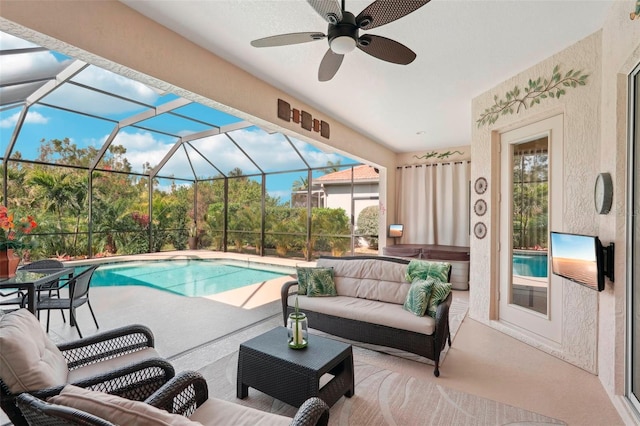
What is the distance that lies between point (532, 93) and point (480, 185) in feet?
4.07

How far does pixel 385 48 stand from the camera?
2240 mm

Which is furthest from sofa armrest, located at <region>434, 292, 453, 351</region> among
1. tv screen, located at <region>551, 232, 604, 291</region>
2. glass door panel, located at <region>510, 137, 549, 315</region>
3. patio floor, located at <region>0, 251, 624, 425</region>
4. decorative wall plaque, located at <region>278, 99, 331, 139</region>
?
decorative wall plaque, located at <region>278, 99, 331, 139</region>

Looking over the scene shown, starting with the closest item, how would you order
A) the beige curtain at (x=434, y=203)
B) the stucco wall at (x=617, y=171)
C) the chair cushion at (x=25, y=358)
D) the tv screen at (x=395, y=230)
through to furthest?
the chair cushion at (x=25, y=358)
the stucco wall at (x=617, y=171)
the beige curtain at (x=434, y=203)
the tv screen at (x=395, y=230)

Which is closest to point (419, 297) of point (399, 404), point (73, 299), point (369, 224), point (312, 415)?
point (399, 404)

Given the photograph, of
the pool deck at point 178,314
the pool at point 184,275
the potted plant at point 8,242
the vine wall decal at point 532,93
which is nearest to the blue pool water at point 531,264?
the vine wall decal at point 532,93

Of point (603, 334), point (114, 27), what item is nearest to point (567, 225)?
point (603, 334)

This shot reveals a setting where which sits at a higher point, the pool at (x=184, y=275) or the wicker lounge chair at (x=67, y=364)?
the wicker lounge chair at (x=67, y=364)

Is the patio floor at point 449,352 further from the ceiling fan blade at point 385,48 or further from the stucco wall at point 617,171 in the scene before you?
the ceiling fan blade at point 385,48

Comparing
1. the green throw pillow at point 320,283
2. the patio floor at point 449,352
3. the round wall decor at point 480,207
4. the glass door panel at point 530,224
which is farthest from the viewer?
the round wall decor at point 480,207

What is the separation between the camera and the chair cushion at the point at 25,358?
4.34ft

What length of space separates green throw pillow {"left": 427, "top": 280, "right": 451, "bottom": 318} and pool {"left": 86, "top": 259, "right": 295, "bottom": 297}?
403cm

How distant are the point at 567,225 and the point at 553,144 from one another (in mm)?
926

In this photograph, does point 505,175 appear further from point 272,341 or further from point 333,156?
point 333,156

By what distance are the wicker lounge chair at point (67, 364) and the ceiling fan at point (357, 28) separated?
217 cm
